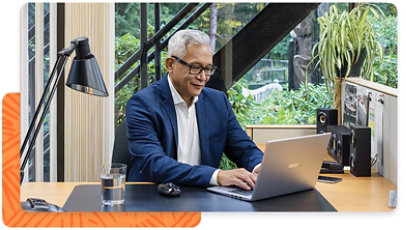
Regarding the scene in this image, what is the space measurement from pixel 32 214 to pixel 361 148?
1215mm

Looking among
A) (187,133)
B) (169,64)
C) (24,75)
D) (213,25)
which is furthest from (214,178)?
(24,75)

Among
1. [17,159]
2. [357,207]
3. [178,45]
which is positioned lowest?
[357,207]

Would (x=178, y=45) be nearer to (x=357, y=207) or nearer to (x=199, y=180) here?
(x=199, y=180)

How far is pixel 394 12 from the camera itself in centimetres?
249

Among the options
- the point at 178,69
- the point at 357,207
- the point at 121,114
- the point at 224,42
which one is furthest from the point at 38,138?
the point at 357,207

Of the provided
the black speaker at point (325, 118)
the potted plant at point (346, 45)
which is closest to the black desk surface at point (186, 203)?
the black speaker at point (325, 118)

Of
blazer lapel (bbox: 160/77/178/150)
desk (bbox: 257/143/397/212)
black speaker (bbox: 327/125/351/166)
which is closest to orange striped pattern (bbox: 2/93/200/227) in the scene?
blazer lapel (bbox: 160/77/178/150)

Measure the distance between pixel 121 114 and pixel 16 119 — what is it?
350 millimetres

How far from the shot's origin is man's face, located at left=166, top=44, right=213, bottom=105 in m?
2.51

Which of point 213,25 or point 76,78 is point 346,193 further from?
point 76,78

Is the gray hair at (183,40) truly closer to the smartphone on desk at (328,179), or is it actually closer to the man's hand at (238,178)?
the man's hand at (238,178)

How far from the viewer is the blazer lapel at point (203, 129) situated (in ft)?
8.46

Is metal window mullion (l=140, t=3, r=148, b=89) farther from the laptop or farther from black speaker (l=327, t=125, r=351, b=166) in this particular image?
black speaker (l=327, t=125, r=351, b=166)

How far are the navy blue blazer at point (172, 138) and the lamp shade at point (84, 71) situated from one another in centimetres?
15
